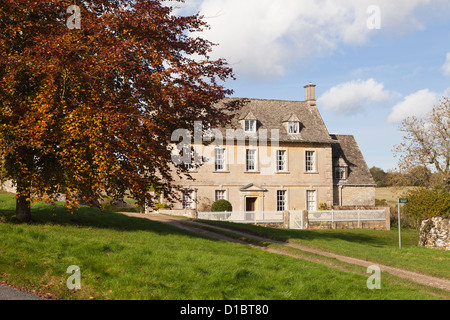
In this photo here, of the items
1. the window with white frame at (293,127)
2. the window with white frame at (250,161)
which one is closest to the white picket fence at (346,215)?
the window with white frame at (250,161)

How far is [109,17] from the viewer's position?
44.4 feet

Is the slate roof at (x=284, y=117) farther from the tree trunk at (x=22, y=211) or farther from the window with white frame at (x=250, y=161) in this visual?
the tree trunk at (x=22, y=211)

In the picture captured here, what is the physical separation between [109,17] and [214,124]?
496 cm

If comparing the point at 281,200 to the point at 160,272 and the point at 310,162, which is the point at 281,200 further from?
the point at 160,272

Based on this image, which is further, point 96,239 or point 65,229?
point 65,229

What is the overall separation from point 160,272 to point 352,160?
118 feet

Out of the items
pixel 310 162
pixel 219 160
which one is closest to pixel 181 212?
pixel 219 160

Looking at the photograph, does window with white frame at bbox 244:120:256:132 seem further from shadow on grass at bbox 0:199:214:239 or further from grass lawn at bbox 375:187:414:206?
shadow on grass at bbox 0:199:214:239

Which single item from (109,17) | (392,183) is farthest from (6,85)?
(392,183)

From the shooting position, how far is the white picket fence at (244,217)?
31109mm

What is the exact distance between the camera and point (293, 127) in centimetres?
3844

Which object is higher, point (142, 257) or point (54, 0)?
point (54, 0)
